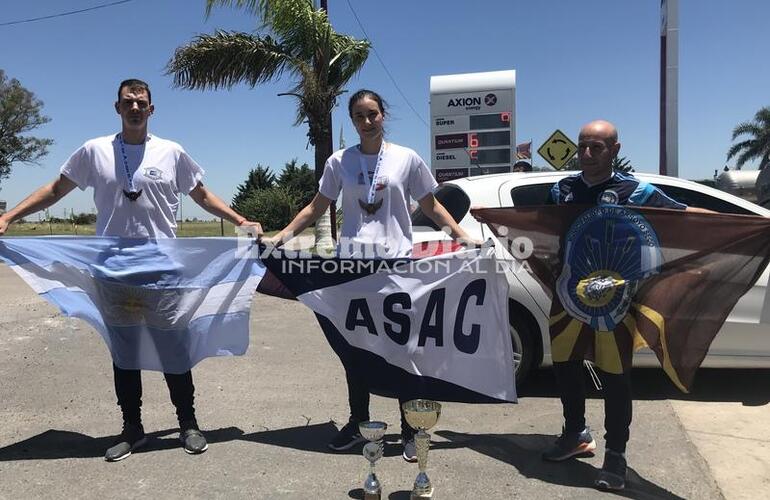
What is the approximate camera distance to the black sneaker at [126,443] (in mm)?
3479

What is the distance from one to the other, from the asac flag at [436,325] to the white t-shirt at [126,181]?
112 centimetres

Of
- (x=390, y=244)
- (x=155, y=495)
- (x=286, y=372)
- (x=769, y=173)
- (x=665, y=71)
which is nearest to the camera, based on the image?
(x=155, y=495)

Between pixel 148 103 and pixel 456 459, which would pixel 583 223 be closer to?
pixel 456 459

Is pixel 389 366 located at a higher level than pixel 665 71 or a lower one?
lower

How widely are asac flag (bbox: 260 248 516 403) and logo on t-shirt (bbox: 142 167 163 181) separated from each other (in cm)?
115

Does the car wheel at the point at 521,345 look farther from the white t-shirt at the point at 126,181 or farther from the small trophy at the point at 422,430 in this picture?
the white t-shirt at the point at 126,181

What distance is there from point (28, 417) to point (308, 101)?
881cm

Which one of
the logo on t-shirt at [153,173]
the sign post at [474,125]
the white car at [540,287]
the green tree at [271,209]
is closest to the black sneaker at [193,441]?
the logo on t-shirt at [153,173]

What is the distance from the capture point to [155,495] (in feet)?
10.1

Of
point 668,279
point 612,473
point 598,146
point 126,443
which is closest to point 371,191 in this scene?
point 598,146

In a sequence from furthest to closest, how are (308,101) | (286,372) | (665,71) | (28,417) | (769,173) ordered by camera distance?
(308,101) → (665,71) → (769,173) → (286,372) → (28,417)

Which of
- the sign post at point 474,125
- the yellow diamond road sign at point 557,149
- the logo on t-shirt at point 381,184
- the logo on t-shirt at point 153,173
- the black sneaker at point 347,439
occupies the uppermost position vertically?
the sign post at point 474,125

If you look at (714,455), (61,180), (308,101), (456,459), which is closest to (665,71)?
(308,101)

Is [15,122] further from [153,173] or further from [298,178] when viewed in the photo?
[153,173]
